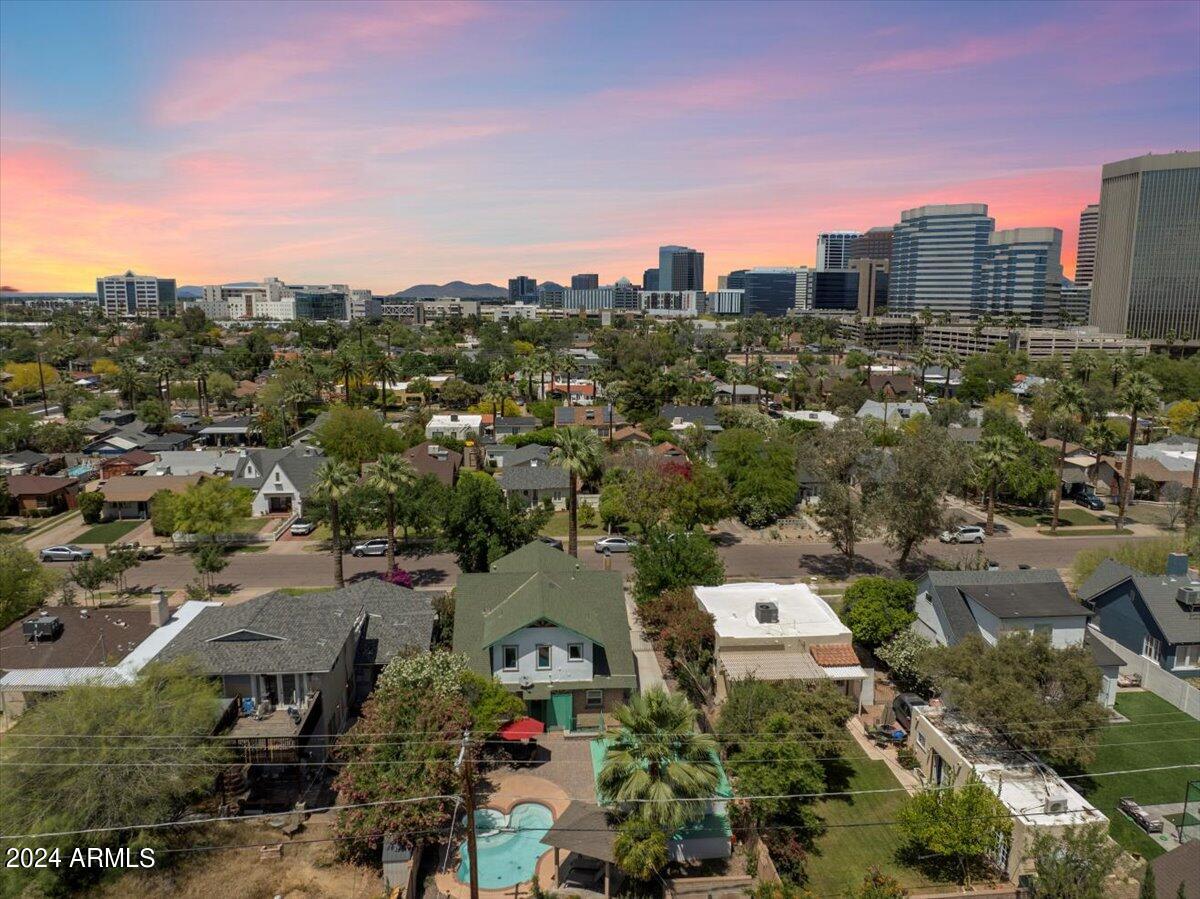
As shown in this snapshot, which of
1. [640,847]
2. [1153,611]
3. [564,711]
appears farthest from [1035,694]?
[564,711]

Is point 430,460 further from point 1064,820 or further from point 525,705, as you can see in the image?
point 1064,820

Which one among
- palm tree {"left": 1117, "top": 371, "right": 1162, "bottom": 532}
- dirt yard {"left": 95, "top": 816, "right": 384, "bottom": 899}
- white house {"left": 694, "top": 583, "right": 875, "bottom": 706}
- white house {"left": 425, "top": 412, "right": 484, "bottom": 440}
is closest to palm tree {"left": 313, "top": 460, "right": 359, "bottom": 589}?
white house {"left": 694, "top": 583, "right": 875, "bottom": 706}

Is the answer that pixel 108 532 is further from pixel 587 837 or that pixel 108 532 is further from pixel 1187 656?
pixel 1187 656

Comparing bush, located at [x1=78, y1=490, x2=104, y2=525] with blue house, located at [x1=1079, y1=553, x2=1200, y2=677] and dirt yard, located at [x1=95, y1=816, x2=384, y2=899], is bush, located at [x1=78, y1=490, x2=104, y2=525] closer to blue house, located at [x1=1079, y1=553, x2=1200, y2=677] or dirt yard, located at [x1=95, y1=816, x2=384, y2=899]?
dirt yard, located at [x1=95, y1=816, x2=384, y2=899]

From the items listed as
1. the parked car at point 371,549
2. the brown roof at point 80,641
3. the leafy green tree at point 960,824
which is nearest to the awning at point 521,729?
the leafy green tree at point 960,824

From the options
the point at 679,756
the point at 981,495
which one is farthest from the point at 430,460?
the point at 679,756
